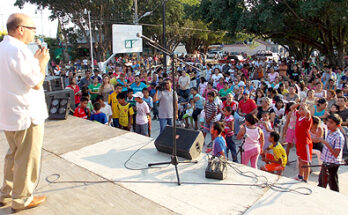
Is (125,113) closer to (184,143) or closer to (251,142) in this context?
(251,142)

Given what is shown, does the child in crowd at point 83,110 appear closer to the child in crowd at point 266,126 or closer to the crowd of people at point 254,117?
the crowd of people at point 254,117

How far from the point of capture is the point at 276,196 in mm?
2818

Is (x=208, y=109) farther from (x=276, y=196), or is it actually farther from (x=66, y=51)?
(x=66, y=51)

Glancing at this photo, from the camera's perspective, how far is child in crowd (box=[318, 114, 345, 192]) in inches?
169

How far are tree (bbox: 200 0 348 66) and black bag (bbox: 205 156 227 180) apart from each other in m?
12.5

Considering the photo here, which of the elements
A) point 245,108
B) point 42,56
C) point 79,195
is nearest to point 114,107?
point 245,108

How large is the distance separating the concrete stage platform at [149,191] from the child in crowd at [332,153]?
1628 millimetres

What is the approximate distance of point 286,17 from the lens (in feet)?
55.2

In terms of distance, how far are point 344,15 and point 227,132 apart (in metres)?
11.5

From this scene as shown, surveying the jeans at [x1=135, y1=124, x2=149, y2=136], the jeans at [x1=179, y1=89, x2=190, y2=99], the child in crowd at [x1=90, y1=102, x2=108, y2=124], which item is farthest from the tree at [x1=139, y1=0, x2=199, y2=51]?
the child in crowd at [x1=90, y1=102, x2=108, y2=124]

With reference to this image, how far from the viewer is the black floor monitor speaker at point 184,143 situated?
3.66m

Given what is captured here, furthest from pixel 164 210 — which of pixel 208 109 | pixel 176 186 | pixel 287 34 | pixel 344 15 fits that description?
pixel 287 34

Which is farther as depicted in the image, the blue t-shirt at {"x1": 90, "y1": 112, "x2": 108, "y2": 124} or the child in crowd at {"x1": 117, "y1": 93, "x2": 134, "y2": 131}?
the child in crowd at {"x1": 117, "y1": 93, "x2": 134, "y2": 131}

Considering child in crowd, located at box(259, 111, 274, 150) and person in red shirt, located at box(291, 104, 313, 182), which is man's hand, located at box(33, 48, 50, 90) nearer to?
person in red shirt, located at box(291, 104, 313, 182)
